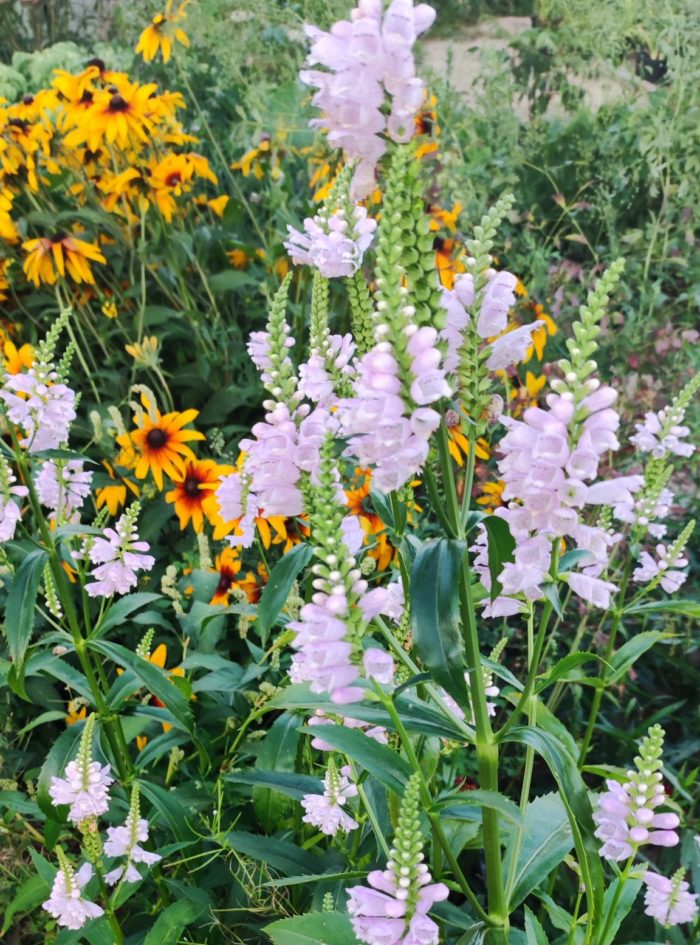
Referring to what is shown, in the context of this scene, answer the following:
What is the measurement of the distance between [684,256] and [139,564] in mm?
2537

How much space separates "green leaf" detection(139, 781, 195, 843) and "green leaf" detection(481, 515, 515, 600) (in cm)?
80

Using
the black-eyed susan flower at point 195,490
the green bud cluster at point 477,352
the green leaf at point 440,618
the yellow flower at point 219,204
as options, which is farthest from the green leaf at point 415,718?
the yellow flower at point 219,204

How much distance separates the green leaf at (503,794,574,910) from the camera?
3.88ft

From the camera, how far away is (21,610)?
1.27 meters

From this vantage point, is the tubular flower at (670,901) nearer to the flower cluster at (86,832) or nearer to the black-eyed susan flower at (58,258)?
the flower cluster at (86,832)

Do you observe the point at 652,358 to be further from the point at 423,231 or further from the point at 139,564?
the point at 423,231

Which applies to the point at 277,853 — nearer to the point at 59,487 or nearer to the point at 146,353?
the point at 59,487

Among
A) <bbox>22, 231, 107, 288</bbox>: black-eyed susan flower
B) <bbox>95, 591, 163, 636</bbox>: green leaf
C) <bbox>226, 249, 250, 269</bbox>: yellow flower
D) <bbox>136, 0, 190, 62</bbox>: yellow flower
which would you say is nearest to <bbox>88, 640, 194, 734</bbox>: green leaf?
<bbox>95, 591, 163, 636</bbox>: green leaf

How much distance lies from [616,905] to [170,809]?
71cm

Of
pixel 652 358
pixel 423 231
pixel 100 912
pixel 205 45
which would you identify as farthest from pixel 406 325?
pixel 205 45

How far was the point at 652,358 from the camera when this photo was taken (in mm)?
2695

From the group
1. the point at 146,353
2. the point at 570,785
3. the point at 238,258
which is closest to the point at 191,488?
the point at 146,353

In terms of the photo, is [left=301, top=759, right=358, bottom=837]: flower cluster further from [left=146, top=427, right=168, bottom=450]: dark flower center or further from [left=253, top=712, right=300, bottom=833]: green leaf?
[left=146, top=427, right=168, bottom=450]: dark flower center

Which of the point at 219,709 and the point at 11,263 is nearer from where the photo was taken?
the point at 219,709
